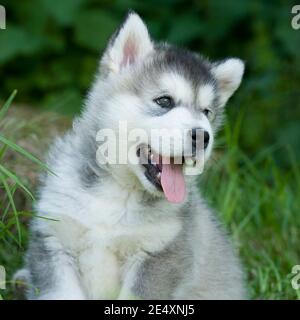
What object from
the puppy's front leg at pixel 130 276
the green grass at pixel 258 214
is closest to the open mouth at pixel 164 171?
the puppy's front leg at pixel 130 276

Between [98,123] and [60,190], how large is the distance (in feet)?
1.45

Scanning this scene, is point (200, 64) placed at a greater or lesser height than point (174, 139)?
greater

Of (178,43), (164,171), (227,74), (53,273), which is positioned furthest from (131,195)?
(178,43)

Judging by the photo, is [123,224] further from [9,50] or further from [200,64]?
[9,50]

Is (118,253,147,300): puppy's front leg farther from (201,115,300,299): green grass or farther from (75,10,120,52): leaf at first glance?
(75,10,120,52): leaf

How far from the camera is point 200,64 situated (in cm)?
482

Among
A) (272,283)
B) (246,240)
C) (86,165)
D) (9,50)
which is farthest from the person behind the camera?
(9,50)

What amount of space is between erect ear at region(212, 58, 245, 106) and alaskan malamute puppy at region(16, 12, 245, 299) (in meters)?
0.18

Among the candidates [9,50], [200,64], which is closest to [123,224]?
[200,64]

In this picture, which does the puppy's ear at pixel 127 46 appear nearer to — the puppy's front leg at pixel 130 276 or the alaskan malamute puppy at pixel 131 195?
the alaskan malamute puppy at pixel 131 195

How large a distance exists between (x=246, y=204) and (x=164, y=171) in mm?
2415

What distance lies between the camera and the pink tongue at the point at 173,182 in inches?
178

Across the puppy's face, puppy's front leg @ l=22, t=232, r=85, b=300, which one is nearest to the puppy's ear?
the puppy's face

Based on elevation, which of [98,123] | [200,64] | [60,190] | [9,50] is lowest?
[60,190]
